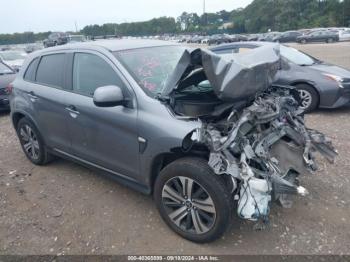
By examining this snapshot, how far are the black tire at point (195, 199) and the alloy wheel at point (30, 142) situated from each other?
8.10 feet

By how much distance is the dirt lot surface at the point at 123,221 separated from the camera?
3.03m

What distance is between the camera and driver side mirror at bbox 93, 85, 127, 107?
3120 millimetres

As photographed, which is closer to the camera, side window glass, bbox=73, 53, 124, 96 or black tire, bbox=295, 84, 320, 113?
side window glass, bbox=73, 53, 124, 96

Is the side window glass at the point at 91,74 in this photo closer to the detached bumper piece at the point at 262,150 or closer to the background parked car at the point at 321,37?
the detached bumper piece at the point at 262,150

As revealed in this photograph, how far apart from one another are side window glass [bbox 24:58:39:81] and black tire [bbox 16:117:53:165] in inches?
23.5

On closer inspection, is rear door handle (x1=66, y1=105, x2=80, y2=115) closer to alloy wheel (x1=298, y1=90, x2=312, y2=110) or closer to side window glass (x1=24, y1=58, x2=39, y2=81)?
side window glass (x1=24, y1=58, x2=39, y2=81)

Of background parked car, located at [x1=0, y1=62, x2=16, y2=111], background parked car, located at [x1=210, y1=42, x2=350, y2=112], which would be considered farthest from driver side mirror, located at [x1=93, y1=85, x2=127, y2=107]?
background parked car, located at [x1=0, y1=62, x2=16, y2=111]

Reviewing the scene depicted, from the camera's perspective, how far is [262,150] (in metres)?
2.90

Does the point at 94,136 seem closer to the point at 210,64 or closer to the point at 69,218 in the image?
the point at 69,218

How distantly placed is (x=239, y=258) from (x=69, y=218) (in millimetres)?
1866

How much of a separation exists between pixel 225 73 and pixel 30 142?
11.1ft

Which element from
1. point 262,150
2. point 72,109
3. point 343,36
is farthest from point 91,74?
point 343,36

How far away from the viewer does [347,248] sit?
292cm

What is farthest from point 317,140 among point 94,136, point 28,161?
point 28,161
